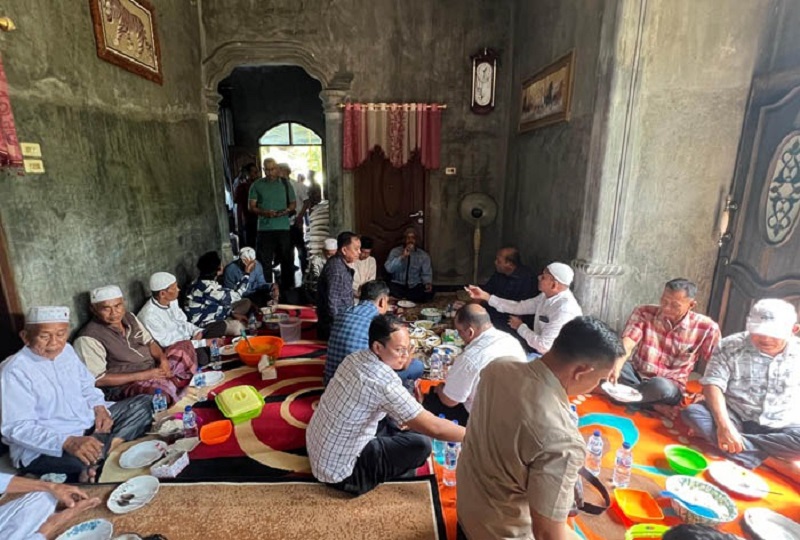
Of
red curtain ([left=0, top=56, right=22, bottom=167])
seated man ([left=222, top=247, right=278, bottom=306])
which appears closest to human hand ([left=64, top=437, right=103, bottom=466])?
red curtain ([left=0, top=56, right=22, bottom=167])

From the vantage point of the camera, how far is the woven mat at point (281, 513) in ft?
7.06

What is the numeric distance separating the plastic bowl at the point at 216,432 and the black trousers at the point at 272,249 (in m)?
3.48

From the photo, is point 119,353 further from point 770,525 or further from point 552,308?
point 770,525

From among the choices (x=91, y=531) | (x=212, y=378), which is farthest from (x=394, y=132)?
(x=91, y=531)

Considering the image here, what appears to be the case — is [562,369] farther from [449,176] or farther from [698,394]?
[449,176]

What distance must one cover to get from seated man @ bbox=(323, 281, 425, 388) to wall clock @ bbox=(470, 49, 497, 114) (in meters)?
4.13

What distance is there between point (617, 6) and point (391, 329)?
343 cm

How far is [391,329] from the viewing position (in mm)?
2096

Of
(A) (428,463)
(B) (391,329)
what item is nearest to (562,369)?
(B) (391,329)

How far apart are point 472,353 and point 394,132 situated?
4.56m

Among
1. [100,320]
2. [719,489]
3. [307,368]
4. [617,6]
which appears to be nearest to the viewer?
[719,489]

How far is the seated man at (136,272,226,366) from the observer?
369 cm

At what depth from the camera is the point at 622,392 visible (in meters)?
3.03

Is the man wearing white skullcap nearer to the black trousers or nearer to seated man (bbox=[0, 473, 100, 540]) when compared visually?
seated man (bbox=[0, 473, 100, 540])
